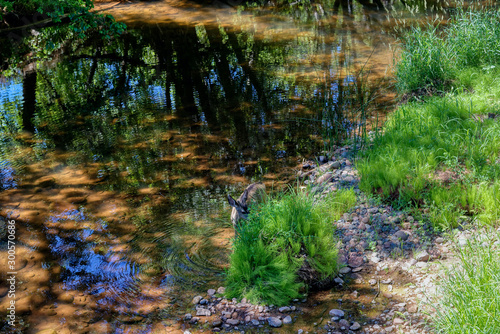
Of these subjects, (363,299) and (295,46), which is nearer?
(363,299)

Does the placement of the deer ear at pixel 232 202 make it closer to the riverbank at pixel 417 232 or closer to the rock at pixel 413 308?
the riverbank at pixel 417 232

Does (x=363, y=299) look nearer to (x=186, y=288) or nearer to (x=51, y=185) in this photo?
(x=186, y=288)

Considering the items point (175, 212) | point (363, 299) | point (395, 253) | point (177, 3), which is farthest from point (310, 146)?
point (177, 3)

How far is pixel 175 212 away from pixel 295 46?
7672mm

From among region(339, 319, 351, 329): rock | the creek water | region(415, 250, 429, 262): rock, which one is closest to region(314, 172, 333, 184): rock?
the creek water

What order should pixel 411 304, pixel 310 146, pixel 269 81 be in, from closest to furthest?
pixel 411 304
pixel 310 146
pixel 269 81

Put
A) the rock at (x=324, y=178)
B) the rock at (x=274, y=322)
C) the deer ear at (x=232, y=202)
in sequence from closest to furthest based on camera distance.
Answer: the rock at (x=274, y=322) → the deer ear at (x=232, y=202) → the rock at (x=324, y=178)

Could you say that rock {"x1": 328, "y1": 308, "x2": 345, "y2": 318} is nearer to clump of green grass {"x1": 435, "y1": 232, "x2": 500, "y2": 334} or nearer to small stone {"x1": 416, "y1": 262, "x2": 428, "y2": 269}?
clump of green grass {"x1": 435, "y1": 232, "x2": 500, "y2": 334}

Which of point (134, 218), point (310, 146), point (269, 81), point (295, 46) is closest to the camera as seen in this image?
point (134, 218)

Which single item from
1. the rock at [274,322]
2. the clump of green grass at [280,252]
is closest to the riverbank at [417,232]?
the rock at [274,322]

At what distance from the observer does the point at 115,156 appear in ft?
23.1

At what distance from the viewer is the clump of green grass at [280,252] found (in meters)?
3.73

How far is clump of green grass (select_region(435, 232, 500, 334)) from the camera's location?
2.62m

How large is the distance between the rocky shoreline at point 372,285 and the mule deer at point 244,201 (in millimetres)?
926
